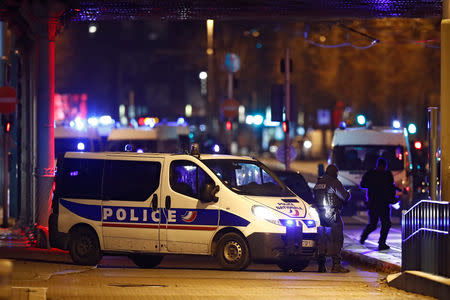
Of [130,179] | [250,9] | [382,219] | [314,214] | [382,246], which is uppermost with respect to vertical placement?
[250,9]

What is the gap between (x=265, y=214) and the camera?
15008 millimetres

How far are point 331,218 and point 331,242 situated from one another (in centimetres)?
41

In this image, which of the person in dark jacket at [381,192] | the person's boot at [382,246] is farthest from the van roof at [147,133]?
the person's boot at [382,246]

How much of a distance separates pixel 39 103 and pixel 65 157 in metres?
3.86

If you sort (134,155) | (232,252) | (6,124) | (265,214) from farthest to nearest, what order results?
(6,124)
(134,155)
(232,252)
(265,214)

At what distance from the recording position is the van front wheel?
49.6 feet

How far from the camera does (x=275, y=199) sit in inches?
597

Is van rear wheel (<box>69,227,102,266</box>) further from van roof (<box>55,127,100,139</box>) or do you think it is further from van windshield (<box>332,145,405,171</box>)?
van roof (<box>55,127,100,139</box>)

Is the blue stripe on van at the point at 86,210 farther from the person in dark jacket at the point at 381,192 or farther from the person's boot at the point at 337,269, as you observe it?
the person in dark jacket at the point at 381,192

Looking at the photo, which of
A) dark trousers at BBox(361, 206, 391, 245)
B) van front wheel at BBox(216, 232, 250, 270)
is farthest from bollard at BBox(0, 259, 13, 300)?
dark trousers at BBox(361, 206, 391, 245)

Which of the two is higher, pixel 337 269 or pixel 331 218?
pixel 331 218

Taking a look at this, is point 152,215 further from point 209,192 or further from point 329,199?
point 329,199

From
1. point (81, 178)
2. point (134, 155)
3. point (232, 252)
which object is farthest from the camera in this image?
point (81, 178)

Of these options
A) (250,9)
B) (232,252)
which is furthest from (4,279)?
(250,9)
